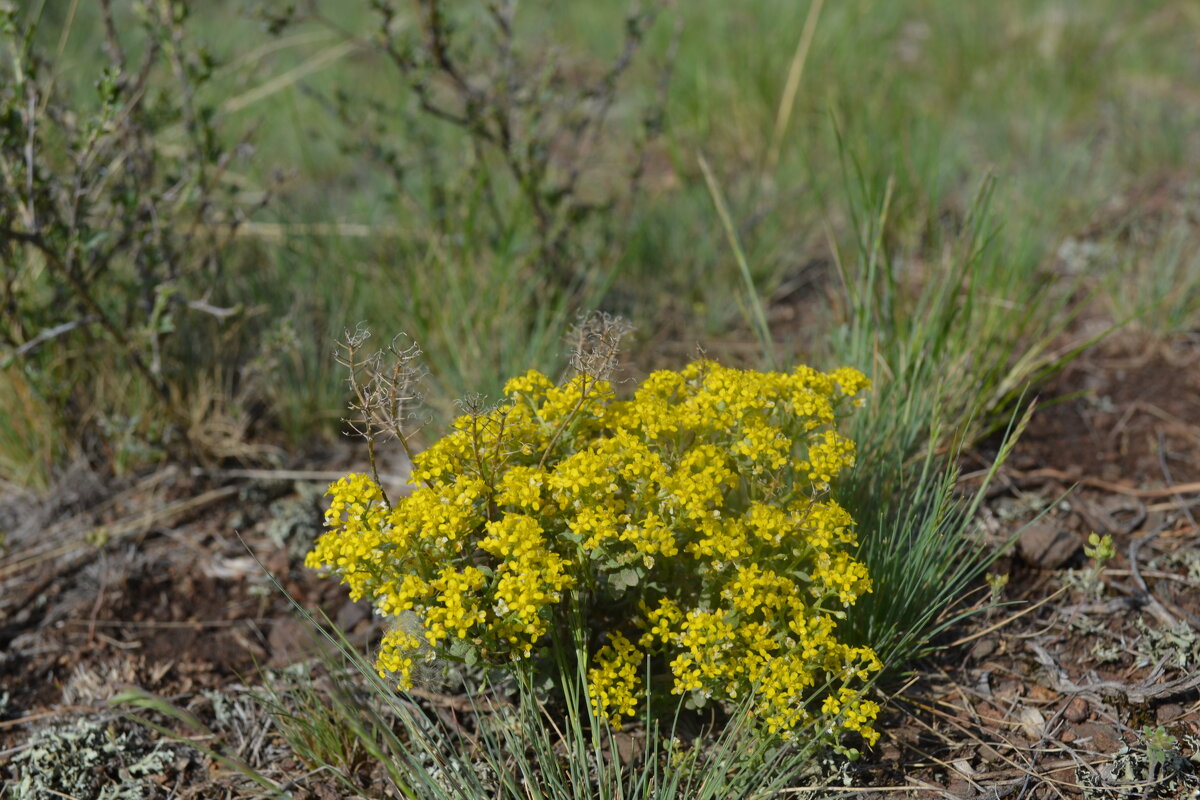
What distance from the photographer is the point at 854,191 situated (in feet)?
12.7

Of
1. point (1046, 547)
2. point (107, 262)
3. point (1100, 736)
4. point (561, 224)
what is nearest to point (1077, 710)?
point (1100, 736)

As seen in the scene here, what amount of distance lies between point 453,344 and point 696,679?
4.97 ft

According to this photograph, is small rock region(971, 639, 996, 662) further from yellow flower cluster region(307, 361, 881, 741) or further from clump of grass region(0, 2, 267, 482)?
clump of grass region(0, 2, 267, 482)

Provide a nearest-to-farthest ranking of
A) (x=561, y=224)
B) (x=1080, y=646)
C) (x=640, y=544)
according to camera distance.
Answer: (x=640, y=544), (x=1080, y=646), (x=561, y=224)

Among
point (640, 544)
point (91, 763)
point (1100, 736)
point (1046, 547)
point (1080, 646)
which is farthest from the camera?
→ point (1046, 547)

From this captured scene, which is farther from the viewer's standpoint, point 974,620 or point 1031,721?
point 974,620

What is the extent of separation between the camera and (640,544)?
1753 millimetres

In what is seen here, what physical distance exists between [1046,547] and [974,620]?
33 centimetres

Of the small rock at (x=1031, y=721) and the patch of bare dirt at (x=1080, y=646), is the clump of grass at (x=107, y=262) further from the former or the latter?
the small rock at (x=1031, y=721)

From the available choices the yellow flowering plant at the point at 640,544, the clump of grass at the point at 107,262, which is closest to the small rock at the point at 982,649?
the yellow flowering plant at the point at 640,544

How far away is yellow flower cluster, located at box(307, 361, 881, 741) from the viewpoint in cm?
177

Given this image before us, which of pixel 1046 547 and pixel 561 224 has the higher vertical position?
pixel 561 224

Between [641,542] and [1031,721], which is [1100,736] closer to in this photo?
[1031,721]

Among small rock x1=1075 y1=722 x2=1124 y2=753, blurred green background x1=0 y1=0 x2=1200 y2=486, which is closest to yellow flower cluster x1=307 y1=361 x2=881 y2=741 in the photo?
small rock x1=1075 y1=722 x2=1124 y2=753
